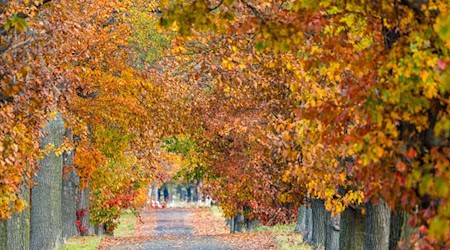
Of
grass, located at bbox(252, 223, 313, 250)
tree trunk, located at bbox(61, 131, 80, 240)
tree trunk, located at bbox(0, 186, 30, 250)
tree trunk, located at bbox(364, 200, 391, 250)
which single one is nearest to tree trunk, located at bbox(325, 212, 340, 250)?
grass, located at bbox(252, 223, 313, 250)

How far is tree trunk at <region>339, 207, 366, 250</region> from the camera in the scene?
18.7 m

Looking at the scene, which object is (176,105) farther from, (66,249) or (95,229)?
(95,229)

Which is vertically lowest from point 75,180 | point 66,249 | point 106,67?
point 66,249

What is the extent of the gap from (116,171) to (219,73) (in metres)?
21.8

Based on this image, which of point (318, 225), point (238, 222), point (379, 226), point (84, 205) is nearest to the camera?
point (379, 226)

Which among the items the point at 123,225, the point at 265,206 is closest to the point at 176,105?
the point at 265,206

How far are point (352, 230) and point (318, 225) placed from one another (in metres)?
10.0

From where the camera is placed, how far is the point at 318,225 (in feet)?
94.6

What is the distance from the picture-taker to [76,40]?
17.6 meters

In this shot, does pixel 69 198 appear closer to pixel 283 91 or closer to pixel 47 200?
pixel 47 200

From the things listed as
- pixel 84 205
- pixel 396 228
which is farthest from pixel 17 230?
pixel 84 205

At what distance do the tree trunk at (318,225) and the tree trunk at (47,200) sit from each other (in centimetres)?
720

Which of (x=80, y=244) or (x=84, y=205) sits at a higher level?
(x=84, y=205)

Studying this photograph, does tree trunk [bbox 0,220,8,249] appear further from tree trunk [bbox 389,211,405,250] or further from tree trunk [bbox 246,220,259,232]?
tree trunk [bbox 246,220,259,232]
